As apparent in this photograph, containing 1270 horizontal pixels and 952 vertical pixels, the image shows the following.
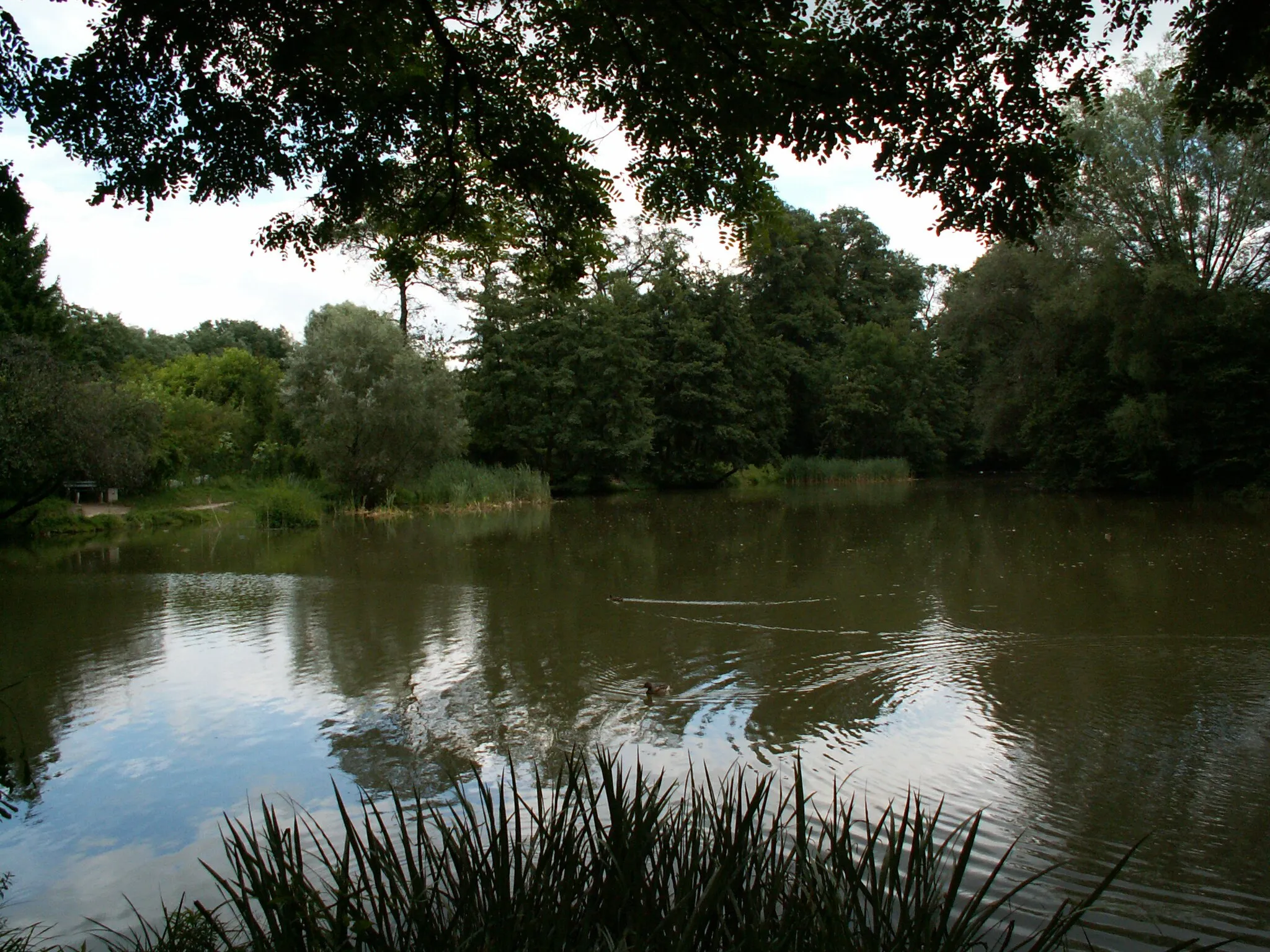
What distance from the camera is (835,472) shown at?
39.5m

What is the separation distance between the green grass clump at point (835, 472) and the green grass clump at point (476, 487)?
15.1 metres

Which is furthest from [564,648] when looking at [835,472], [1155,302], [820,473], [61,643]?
[835,472]

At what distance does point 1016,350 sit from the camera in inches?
1094

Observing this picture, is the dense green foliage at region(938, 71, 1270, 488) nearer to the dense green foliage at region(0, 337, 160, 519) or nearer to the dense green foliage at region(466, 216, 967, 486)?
the dense green foliage at region(466, 216, 967, 486)

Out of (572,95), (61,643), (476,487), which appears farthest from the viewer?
(476,487)

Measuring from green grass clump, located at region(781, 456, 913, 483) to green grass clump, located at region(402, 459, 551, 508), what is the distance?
15.1 metres

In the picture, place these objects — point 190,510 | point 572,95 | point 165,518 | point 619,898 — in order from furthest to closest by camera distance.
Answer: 1. point 190,510
2. point 165,518
3. point 572,95
4. point 619,898

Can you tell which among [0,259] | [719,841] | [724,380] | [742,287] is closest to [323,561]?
[719,841]

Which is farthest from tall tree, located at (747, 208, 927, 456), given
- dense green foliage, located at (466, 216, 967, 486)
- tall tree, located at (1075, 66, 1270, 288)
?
tall tree, located at (1075, 66, 1270, 288)

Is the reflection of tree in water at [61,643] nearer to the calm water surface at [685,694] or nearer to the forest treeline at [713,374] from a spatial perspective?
the calm water surface at [685,694]

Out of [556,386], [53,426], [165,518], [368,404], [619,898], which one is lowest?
[619,898]

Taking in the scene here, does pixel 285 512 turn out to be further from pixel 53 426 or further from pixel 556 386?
pixel 556 386

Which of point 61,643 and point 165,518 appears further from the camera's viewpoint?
point 165,518

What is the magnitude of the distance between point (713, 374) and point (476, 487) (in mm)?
15241
